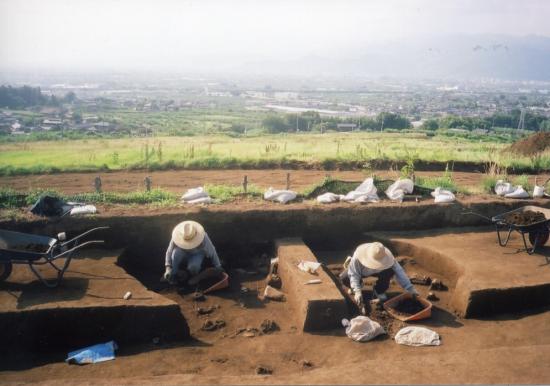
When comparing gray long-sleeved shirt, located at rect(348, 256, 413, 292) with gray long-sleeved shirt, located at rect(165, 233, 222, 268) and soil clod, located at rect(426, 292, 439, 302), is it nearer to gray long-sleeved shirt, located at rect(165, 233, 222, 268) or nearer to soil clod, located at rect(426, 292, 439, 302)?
soil clod, located at rect(426, 292, 439, 302)

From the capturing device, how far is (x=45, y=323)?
5.61 meters

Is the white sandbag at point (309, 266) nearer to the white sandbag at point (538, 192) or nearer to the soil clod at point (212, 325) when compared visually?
the soil clod at point (212, 325)

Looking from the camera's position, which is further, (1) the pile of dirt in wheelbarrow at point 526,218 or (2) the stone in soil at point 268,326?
(1) the pile of dirt in wheelbarrow at point 526,218

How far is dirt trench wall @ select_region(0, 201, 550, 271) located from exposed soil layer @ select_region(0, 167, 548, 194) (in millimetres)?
3984

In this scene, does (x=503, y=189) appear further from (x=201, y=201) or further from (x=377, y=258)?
(x=201, y=201)

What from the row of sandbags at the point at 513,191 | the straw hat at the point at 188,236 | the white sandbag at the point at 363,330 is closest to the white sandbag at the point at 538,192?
the row of sandbags at the point at 513,191

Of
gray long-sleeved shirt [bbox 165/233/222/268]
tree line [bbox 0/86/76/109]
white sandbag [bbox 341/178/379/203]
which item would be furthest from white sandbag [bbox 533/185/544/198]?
tree line [bbox 0/86/76/109]

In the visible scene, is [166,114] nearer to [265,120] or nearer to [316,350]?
[265,120]

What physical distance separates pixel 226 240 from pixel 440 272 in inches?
159

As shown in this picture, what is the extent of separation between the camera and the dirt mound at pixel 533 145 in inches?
753

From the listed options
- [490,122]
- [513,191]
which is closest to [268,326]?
[513,191]

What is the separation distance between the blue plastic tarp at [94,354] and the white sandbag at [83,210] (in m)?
3.27

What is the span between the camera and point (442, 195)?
9.55 meters

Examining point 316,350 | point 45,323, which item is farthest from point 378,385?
point 45,323
